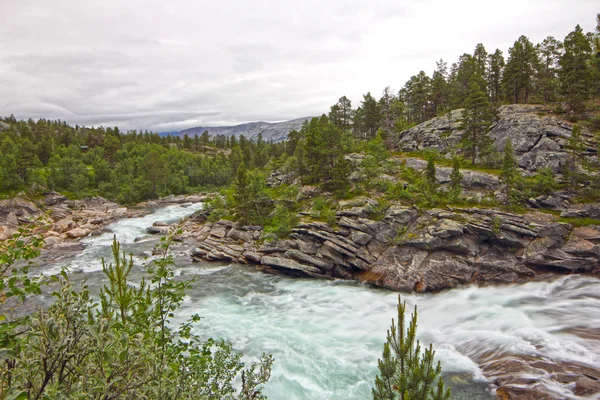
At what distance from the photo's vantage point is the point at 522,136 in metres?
44.2

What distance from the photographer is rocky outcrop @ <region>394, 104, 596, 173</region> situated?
1569 inches

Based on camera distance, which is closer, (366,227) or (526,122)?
(366,227)

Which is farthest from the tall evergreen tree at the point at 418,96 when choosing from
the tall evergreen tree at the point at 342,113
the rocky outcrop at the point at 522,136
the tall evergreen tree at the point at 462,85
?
the tall evergreen tree at the point at 342,113

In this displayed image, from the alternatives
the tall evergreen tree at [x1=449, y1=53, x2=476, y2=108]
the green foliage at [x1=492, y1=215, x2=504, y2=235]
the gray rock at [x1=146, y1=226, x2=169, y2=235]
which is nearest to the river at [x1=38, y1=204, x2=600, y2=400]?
the green foliage at [x1=492, y1=215, x2=504, y2=235]

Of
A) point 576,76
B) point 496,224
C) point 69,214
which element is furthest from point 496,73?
point 69,214

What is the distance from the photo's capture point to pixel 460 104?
64.3 meters

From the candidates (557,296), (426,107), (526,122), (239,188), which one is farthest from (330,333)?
(426,107)

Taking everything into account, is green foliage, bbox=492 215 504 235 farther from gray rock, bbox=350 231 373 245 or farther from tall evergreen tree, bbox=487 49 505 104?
tall evergreen tree, bbox=487 49 505 104

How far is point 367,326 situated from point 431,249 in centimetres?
1118

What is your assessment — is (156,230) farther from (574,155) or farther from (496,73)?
(496,73)

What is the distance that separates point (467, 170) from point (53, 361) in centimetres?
4505

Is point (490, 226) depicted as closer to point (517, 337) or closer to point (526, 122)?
point (517, 337)

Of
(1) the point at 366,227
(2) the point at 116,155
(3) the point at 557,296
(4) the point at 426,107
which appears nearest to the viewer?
(3) the point at 557,296

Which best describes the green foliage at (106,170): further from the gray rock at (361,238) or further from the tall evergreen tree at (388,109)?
the gray rock at (361,238)
